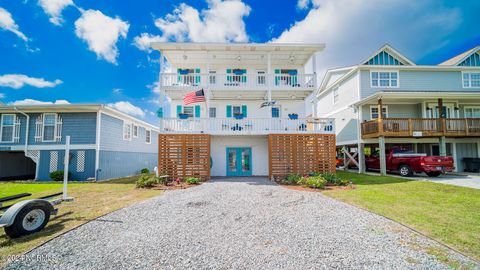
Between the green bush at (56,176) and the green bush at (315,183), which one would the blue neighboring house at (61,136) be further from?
the green bush at (315,183)

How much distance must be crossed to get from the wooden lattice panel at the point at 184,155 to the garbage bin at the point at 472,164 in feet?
65.5

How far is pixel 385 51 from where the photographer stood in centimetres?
1686

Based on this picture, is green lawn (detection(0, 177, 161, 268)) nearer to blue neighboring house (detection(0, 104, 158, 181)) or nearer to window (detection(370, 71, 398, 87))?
blue neighboring house (detection(0, 104, 158, 181))

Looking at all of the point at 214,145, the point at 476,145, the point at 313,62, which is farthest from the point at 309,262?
the point at 476,145

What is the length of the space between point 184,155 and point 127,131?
7688 mm

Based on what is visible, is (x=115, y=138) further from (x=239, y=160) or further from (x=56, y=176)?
(x=239, y=160)

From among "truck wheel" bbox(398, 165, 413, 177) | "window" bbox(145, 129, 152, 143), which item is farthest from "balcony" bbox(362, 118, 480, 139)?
"window" bbox(145, 129, 152, 143)

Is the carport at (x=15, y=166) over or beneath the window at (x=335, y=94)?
beneath

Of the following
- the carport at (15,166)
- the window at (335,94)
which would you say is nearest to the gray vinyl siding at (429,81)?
the window at (335,94)

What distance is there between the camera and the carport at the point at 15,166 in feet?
47.6

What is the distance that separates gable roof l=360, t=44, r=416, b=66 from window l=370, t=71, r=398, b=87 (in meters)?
1.00

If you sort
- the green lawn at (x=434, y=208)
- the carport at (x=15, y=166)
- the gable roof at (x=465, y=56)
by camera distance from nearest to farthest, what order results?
the green lawn at (x=434, y=208), the carport at (x=15, y=166), the gable roof at (x=465, y=56)

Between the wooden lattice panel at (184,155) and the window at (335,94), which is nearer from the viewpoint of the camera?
the wooden lattice panel at (184,155)

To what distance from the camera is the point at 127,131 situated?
16.4 meters
